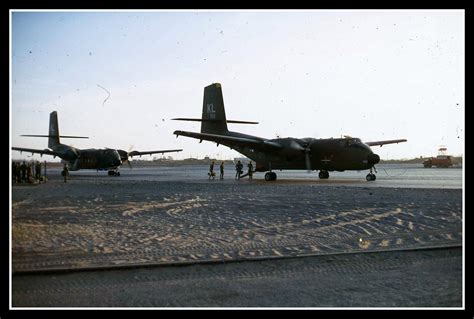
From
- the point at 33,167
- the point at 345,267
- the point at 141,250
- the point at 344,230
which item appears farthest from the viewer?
the point at 33,167

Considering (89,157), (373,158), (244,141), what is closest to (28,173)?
Answer: (244,141)

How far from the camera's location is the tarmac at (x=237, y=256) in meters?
5.90

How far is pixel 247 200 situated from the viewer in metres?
16.6

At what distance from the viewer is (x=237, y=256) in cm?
795

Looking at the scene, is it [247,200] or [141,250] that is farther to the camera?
[247,200]

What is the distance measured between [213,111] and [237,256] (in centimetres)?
2886

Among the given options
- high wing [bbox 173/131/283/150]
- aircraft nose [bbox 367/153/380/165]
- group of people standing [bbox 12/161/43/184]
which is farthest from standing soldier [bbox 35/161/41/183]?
aircraft nose [bbox 367/153/380/165]

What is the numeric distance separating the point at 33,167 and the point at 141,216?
747 inches

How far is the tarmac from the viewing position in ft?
19.4

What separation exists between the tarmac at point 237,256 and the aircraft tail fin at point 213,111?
22.2 meters

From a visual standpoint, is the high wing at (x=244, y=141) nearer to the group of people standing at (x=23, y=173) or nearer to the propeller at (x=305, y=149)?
the propeller at (x=305, y=149)
